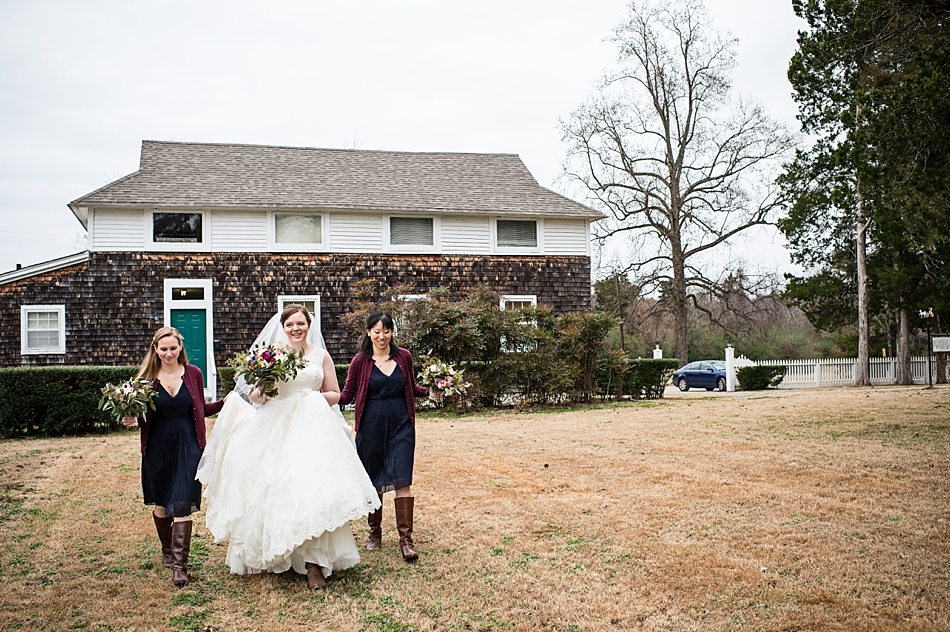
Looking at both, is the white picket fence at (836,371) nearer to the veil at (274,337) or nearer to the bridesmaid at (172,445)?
the veil at (274,337)

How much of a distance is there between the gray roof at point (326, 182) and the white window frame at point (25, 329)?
2699 mm

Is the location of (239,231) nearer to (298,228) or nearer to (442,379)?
(298,228)

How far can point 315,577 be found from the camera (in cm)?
511

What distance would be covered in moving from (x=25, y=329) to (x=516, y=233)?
532 inches

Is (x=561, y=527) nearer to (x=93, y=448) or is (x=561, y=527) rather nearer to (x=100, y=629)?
(x=100, y=629)

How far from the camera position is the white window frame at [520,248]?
22.6m

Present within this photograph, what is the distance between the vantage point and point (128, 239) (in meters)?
20.2

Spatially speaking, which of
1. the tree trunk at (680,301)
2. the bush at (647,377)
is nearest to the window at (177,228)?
the bush at (647,377)

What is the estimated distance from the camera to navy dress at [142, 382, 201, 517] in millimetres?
5426

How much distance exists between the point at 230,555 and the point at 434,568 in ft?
4.71

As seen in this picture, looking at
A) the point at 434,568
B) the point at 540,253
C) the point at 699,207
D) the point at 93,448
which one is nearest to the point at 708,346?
the point at 699,207

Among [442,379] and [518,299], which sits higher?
[518,299]

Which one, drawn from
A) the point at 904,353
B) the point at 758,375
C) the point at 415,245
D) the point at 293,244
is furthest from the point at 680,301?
the point at 293,244

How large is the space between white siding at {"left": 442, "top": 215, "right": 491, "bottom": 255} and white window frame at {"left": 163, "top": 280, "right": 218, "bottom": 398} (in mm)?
6652
